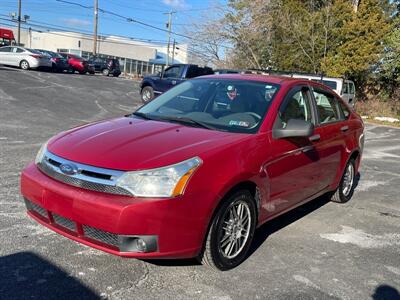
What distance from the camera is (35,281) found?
3.46 meters

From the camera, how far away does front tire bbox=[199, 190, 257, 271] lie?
3.72 meters

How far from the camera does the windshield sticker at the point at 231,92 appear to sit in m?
4.77

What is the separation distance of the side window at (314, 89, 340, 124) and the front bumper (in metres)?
2.51

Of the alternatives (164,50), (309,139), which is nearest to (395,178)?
(309,139)

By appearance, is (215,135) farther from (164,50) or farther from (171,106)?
(164,50)

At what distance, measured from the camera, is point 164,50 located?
9994 centimetres

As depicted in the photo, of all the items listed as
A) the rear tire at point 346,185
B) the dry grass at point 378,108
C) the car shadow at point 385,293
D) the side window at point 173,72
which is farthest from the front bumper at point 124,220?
the dry grass at point 378,108

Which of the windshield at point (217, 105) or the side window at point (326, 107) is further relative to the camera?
the side window at point (326, 107)

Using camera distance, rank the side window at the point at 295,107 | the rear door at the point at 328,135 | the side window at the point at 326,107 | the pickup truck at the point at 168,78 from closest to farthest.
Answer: the side window at the point at 295,107 → the rear door at the point at 328,135 → the side window at the point at 326,107 → the pickup truck at the point at 168,78

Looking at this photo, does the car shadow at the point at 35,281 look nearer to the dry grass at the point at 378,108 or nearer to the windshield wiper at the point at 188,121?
the windshield wiper at the point at 188,121

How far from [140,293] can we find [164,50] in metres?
99.3

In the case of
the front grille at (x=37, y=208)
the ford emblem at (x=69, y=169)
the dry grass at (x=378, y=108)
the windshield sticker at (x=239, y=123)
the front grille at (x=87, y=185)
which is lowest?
the dry grass at (x=378, y=108)

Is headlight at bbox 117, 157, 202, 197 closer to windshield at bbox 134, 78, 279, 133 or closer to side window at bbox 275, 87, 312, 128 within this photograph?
windshield at bbox 134, 78, 279, 133

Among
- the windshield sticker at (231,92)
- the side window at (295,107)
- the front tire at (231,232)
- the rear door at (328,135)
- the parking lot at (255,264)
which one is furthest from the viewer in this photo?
the rear door at (328,135)
